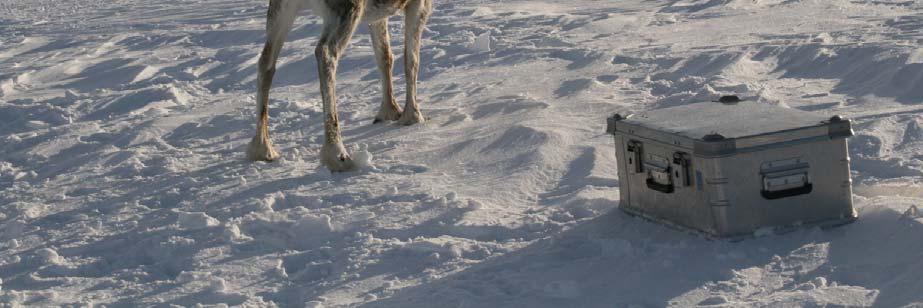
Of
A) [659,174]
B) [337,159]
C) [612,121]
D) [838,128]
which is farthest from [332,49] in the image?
[838,128]

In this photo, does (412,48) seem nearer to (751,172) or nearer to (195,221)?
(195,221)

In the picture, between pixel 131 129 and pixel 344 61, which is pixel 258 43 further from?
pixel 131 129

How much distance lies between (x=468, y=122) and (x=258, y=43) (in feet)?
18.2

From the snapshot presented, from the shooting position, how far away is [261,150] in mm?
8289

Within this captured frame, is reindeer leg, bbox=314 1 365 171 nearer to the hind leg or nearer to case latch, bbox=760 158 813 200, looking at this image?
the hind leg

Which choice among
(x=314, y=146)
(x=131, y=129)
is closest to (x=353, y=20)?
(x=314, y=146)

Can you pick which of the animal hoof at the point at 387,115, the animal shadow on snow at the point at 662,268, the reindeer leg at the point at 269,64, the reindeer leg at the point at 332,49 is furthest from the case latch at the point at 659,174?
the animal hoof at the point at 387,115

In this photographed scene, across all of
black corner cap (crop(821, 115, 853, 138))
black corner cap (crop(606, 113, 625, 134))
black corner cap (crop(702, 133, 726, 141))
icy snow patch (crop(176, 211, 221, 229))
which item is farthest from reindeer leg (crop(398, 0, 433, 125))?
black corner cap (crop(821, 115, 853, 138))

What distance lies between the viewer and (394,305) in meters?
5.20

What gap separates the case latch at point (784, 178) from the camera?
5.55m

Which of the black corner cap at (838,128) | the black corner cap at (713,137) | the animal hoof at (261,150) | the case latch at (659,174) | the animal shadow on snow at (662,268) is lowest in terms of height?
the animal shadow on snow at (662,268)

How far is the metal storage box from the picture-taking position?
551 cm

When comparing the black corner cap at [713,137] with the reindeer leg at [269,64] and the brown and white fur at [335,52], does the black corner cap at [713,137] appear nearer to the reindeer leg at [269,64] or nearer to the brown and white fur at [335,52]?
the brown and white fur at [335,52]

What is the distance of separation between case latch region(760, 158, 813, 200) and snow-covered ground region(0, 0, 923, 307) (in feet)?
0.74
